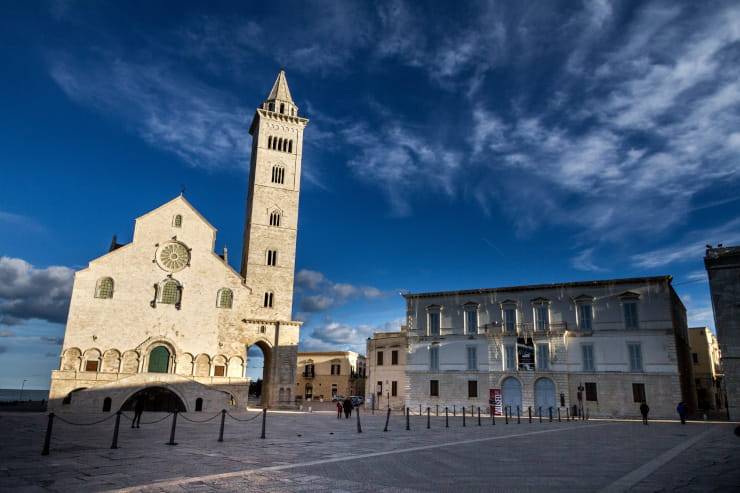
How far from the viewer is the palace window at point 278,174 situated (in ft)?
162

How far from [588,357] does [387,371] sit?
17.5 metres

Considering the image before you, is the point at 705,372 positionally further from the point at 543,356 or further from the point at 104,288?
the point at 104,288

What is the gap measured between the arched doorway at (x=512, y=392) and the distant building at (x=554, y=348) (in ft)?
0.25

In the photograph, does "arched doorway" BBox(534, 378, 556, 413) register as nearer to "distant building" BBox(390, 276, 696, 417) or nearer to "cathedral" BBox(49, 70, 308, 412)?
"distant building" BBox(390, 276, 696, 417)

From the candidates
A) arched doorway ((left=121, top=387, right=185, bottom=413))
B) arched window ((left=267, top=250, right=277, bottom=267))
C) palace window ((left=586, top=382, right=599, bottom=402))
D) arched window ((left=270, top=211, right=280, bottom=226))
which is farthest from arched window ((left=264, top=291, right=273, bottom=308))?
palace window ((left=586, top=382, right=599, bottom=402))

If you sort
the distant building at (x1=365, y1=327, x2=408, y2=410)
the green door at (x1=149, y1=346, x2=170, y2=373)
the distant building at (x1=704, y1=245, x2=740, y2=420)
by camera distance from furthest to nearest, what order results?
the distant building at (x1=365, y1=327, x2=408, y2=410), the green door at (x1=149, y1=346, x2=170, y2=373), the distant building at (x1=704, y1=245, x2=740, y2=420)

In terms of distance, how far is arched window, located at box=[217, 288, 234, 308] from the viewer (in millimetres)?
41906

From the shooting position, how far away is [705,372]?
5559 centimetres

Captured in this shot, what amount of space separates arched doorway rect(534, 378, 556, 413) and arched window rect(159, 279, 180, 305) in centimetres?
2875

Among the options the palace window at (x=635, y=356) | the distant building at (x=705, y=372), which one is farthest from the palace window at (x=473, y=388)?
the distant building at (x=705, y=372)

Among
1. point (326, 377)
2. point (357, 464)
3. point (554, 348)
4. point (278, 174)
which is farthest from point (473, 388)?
point (326, 377)

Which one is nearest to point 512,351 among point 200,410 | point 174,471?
point 200,410

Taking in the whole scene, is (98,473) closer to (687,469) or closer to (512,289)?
(687,469)

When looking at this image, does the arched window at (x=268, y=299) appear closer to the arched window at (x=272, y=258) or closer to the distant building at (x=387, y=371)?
the arched window at (x=272, y=258)
